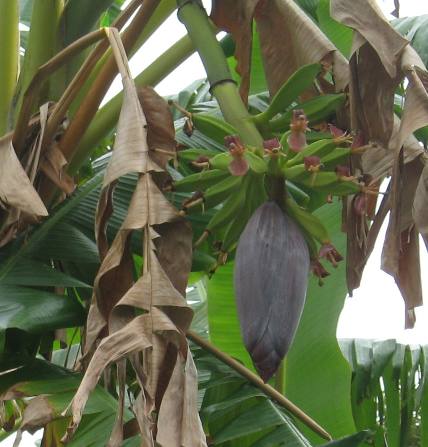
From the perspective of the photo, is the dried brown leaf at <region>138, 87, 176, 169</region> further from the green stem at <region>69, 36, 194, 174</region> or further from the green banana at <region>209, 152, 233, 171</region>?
the green stem at <region>69, 36, 194, 174</region>

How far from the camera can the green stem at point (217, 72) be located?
763 mm

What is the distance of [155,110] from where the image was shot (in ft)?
2.83

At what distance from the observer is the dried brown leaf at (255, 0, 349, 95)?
2.68 ft

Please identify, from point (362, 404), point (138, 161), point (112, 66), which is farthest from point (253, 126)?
point (362, 404)

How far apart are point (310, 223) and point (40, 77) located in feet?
1.28

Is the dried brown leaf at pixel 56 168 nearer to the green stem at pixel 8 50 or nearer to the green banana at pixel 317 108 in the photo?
the green stem at pixel 8 50

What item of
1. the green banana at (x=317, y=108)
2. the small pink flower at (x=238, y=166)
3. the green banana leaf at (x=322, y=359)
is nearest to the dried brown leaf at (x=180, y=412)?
the small pink flower at (x=238, y=166)

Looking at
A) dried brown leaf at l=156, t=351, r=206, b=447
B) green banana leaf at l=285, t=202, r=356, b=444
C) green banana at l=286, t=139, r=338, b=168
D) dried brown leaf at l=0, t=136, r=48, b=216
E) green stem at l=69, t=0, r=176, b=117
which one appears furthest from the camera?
green banana leaf at l=285, t=202, r=356, b=444

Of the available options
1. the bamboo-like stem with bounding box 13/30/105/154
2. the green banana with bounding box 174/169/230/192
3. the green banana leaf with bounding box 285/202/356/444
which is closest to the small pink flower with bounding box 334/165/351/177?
the green banana with bounding box 174/169/230/192

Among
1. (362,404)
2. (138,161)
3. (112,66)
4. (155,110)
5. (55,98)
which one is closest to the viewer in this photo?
(138,161)

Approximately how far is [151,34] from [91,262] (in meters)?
0.34

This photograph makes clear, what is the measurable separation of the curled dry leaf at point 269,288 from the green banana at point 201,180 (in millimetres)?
96

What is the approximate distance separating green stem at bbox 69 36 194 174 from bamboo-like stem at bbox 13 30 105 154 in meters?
0.09

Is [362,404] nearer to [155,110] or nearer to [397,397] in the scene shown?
[397,397]
